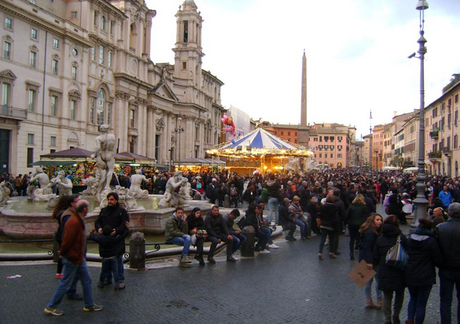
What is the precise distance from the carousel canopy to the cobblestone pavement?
65.5ft

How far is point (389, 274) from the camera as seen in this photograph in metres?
4.81

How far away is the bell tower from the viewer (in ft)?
197

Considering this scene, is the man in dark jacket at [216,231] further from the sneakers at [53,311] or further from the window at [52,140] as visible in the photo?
the window at [52,140]

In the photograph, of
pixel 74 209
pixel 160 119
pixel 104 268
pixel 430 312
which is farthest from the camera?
pixel 160 119

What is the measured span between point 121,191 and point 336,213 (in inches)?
206

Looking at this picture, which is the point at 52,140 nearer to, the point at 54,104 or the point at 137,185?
the point at 54,104

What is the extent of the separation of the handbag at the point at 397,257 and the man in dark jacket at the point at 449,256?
453mm

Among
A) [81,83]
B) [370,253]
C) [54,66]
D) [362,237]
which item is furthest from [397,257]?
[81,83]

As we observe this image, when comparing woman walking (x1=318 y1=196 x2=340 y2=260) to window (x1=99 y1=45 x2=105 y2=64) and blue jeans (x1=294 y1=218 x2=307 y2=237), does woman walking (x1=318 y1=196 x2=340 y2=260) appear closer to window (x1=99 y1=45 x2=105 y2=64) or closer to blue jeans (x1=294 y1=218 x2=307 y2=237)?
blue jeans (x1=294 y1=218 x2=307 y2=237)

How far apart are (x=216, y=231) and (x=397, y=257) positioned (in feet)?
13.8

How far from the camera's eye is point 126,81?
4156 cm

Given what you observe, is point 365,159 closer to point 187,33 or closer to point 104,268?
point 187,33

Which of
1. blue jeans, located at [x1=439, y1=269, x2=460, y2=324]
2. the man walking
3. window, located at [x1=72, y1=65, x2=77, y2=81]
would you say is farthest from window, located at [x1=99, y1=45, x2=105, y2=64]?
blue jeans, located at [x1=439, y1=269, x2=460, y2=324]

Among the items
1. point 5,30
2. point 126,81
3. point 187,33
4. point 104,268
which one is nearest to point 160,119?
point 126,81
